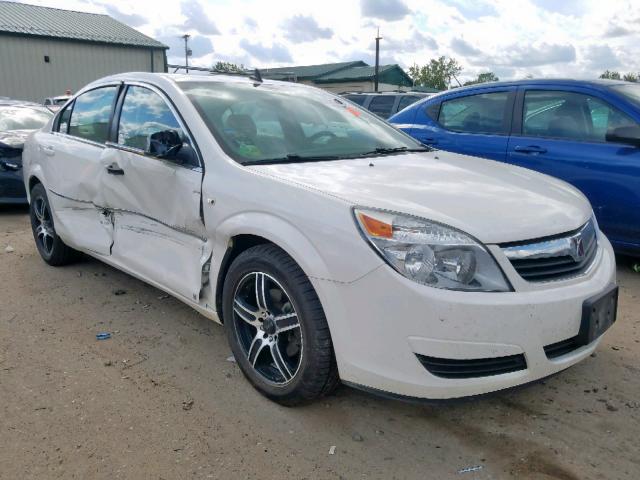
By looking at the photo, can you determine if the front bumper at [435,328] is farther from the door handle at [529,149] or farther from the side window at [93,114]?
the door handle at [529,149]

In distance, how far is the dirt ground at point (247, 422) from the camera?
7.69 ft

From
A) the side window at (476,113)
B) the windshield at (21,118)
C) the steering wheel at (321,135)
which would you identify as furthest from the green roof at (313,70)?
the steering wheel at (321,135)

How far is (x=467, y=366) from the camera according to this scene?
226 centimetres

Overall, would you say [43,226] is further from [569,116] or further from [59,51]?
[59,51]

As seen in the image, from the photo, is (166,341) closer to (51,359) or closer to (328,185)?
(51,359)

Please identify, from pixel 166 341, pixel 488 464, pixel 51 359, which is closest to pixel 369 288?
pixel 488 464

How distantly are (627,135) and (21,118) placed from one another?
302 inches

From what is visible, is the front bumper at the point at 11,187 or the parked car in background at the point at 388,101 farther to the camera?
the parked car in background at the point at 388,101

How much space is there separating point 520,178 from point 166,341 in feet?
7.54

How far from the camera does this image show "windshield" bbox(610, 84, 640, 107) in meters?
4.57

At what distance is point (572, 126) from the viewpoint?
15.9ft

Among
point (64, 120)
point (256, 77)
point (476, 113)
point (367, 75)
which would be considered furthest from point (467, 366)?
point (367, 75)

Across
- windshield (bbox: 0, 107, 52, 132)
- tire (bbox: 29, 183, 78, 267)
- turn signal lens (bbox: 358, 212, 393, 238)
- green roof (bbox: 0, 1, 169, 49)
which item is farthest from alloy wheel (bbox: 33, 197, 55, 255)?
green roof (bbox: 0, 1, 169, 49)

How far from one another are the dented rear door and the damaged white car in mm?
12
